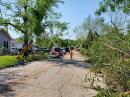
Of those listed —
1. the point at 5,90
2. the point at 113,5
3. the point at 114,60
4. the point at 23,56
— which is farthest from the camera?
the point at 23,56

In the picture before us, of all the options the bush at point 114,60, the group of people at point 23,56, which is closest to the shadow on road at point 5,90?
the bush at point 114,60

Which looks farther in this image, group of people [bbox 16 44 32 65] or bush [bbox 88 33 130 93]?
group of people [bbox 16 44 32 65]

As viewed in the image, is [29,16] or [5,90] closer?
[5,90]

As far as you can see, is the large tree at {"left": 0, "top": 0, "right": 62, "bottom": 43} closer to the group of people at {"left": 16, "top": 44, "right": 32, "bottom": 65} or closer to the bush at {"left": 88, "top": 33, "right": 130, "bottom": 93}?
the group of people at {"left": 16, "top": 44, "right": 32, "bottom": 65}

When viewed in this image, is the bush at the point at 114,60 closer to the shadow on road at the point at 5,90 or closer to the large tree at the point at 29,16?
the shadow on road at the point at 5,90

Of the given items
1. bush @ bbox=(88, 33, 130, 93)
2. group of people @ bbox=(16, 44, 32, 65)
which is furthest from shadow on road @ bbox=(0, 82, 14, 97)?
group of people @ bbox=(16, 44, 32, 65)

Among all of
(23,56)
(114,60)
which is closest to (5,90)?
(114,60)

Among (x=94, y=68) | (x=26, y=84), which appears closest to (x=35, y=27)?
(x=26, y=84)

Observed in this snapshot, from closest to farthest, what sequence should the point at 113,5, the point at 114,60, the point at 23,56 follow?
the point at 114,60, the point at 113,5, the point at 23,56

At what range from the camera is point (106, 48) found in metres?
14.6

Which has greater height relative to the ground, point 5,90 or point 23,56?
point 23,56

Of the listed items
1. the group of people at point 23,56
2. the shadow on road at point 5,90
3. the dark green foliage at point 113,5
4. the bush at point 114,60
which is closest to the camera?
the bush at point 114,60

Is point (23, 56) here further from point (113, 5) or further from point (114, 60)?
point (114, 60)

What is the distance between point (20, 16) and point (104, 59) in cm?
4408
